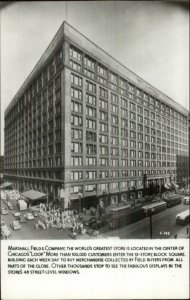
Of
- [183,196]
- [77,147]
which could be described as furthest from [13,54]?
[183,196]

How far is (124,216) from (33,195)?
4289mm

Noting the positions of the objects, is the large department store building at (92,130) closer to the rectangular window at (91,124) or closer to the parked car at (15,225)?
the rectangular window at (91,124)

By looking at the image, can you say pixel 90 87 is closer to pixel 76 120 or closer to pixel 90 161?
pixel 76 120

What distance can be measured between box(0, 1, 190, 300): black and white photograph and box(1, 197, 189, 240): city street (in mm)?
41

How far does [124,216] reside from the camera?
8125 mm

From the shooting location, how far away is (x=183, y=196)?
8.08 meters

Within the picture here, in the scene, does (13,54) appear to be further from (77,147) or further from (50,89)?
(77,147)

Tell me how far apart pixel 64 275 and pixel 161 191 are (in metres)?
4.99

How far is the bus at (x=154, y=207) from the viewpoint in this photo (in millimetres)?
7992

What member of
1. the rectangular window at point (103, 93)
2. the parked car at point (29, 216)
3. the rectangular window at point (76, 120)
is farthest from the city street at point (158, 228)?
the rectangular window at point (103, 93)

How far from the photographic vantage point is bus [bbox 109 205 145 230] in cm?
765

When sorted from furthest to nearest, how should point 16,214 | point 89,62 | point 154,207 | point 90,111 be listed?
point 89,62, point 90,111, point 154,207, point 16,214

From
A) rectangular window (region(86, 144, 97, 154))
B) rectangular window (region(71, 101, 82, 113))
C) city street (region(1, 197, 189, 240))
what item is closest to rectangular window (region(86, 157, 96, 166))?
rectangular window (region(86, 144, 97, 154))

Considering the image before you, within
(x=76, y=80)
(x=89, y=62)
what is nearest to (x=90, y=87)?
(x=76, y=80)
